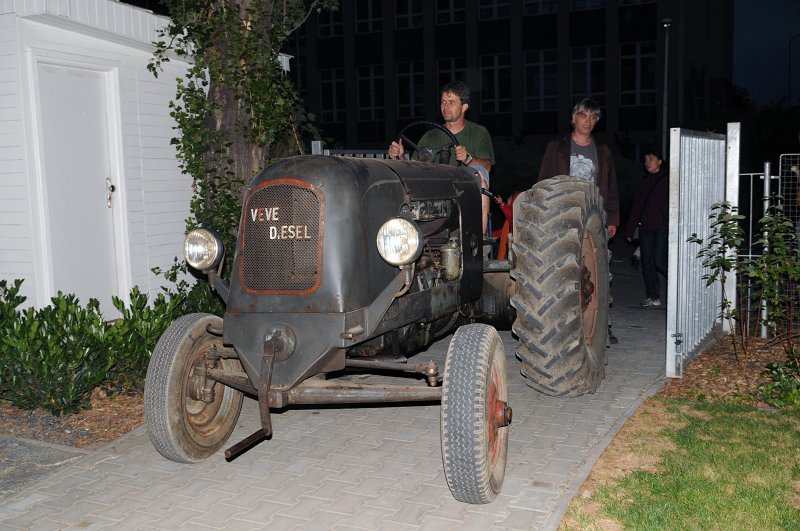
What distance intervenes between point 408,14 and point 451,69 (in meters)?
3.47

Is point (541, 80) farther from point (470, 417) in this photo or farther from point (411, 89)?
point (470, 417)

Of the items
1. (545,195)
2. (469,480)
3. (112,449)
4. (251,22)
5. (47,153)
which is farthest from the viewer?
(251,22)

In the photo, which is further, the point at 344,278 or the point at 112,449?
the point at 112,449

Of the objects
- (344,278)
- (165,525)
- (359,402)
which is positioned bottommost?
(165,525)

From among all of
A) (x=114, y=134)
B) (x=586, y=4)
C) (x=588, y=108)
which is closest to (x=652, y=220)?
(x=588, y=108)

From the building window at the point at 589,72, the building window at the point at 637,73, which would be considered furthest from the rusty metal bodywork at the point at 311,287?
the building window at the point at 589,72

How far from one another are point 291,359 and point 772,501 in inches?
104

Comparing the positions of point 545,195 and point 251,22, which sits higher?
point 251,22

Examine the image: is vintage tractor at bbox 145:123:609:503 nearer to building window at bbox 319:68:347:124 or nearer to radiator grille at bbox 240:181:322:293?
radiator grille at bbox 240:181:322:293

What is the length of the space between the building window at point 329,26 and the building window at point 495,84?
7807mm

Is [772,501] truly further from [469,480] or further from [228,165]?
[228,165]

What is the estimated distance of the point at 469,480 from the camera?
13.3 ft

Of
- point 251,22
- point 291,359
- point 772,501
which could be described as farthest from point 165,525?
point 251,22

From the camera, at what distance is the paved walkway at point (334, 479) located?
13.9 ft
